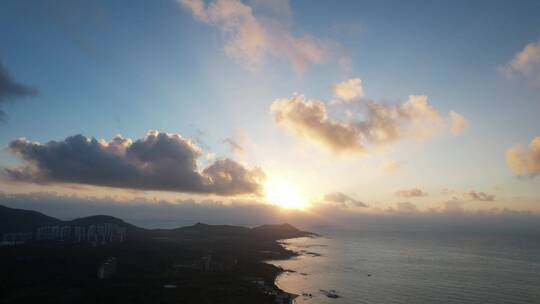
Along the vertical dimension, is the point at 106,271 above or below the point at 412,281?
above

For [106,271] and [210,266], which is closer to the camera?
[106,271]

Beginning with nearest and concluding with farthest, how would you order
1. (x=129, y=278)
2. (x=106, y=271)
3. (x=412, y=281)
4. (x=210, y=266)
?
1. (x=129, y=278)
2. (x=106, y=271)
3. (x=412, y=281)
4. (x=210, y=266)

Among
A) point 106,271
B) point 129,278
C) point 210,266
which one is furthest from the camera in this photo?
point 210,266

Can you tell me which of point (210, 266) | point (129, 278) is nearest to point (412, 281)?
point (210, 266)

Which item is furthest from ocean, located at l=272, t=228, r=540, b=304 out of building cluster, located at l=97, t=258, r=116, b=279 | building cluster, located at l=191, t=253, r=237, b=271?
building cluster, located at l=97, t=258, r=116, b=279

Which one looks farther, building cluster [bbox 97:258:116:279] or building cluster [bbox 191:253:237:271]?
building cluster [bbox 191:253:237:271]

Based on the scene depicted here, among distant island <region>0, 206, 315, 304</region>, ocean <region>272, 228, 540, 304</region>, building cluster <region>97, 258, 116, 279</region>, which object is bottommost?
ocean <region>272, 228, 540, 304</region>

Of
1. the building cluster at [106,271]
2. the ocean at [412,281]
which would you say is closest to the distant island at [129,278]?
the building cluster at [106,271]

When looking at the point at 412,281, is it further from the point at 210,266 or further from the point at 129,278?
the point at 129,278

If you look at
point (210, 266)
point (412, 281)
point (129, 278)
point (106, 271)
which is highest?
point (106, 271)

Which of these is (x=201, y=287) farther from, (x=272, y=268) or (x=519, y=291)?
(x=519, y=291)

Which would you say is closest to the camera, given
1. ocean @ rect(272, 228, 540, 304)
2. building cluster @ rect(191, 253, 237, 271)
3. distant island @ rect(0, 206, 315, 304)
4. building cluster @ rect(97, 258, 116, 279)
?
distant island @ rect(0, 206, 315, 304)

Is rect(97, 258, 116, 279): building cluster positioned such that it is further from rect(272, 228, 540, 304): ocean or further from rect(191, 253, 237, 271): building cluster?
rect(272, 228, 540, 304): ocean

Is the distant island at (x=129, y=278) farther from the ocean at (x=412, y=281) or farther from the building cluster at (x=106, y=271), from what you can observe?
the ocean at (x=412, y=281)
